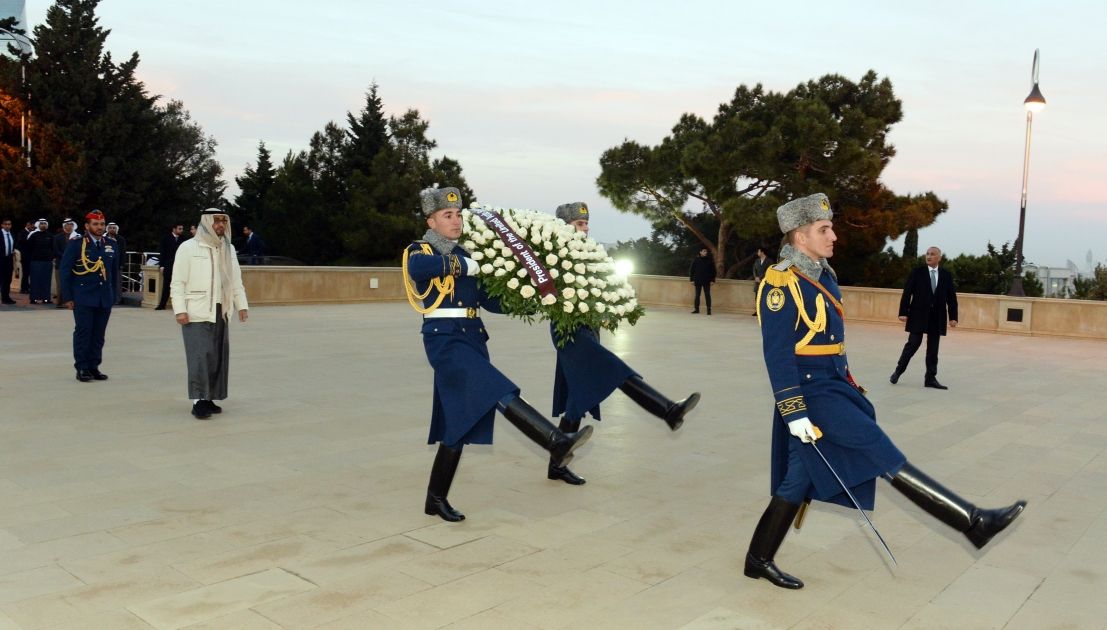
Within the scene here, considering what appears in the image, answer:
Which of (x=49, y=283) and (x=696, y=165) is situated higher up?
(x=696, y=165)

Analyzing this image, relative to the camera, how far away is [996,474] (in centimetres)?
667

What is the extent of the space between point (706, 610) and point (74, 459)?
4.69 meters

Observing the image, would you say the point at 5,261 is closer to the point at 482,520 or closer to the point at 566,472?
the point at 566,472

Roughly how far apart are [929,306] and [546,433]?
7706 millimetres

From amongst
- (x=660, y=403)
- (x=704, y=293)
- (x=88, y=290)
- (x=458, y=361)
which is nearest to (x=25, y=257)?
(x=88, y=290)

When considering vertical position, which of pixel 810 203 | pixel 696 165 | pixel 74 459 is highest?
pixel 696 165

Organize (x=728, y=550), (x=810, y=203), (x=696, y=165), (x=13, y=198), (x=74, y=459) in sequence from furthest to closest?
(x=13, y=198)
(x=696, y=165)
(x=74, y=459)
(x=728, y=550)
(x=810, y=203)

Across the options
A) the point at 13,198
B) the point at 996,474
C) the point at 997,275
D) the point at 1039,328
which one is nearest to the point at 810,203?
the point at 996,474

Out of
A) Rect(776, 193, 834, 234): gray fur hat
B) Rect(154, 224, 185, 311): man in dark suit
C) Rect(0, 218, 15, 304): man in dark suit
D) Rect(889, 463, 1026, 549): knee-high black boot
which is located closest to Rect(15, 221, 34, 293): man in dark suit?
Rect(0, 218, 15, 304): man in dark suit

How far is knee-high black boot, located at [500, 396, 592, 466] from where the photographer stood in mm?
4863

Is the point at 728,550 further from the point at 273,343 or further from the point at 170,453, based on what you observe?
the point at 273,343

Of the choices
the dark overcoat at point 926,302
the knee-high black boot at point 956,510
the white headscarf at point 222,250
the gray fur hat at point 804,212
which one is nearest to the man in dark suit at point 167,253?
the white headscarf at point 222,250

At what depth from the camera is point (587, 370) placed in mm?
5797

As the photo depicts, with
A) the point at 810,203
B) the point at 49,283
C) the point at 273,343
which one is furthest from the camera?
the point at 49,283
